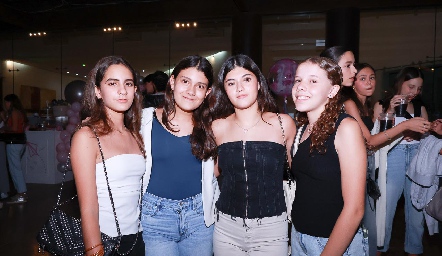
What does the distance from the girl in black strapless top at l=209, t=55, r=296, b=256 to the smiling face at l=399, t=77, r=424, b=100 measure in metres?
1.82

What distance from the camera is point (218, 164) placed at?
2.06 metres

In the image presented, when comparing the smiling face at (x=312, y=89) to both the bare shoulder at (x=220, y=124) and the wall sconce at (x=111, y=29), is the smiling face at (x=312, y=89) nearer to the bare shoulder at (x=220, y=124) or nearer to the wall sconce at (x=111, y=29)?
the bare shoulder at (x=220, y=124)

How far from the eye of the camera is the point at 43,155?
7.05 metres

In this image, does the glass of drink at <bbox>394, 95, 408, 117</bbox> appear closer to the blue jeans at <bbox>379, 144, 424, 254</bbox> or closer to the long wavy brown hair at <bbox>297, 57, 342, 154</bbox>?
the blue jeans at <bbox>379, 144, 424, 254</bbox>

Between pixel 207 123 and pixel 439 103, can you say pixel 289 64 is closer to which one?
pixel 207 123

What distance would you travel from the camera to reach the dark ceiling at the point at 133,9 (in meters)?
7.40

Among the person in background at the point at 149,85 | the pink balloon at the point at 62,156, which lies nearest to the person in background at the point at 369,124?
the person in background at the point at 149,85

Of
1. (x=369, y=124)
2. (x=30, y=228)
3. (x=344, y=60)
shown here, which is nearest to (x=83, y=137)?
(x=344, y=60)

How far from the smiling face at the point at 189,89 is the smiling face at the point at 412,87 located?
219 cm

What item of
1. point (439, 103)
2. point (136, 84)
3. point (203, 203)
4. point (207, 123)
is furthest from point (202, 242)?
point (439, 103)

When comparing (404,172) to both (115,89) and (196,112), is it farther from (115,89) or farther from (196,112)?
(115,89)

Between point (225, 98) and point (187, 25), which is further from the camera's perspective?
point (187, 25)

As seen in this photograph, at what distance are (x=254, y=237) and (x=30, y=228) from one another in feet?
12.1

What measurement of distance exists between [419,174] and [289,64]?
9.35 ft
